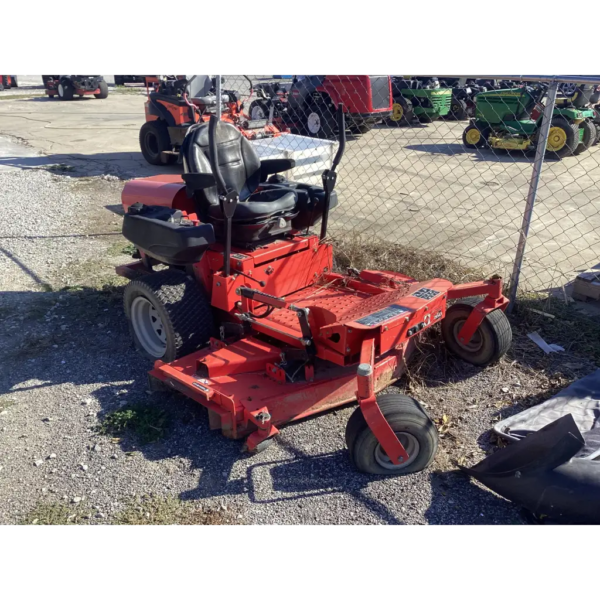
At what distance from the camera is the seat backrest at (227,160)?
393 cm

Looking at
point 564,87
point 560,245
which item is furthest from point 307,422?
point 564,87

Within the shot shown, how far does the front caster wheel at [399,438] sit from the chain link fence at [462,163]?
76.0 inches

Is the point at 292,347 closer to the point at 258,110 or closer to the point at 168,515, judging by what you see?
the point at 168,515

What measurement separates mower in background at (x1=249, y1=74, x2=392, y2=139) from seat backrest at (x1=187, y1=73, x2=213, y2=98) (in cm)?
196

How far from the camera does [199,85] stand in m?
9.92

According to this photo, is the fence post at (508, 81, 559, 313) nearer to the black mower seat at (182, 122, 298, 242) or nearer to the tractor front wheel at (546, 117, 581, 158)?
the black mower seat at (182, 122, 298, 242)

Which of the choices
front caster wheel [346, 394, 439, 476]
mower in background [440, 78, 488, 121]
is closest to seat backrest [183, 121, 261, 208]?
front caster wheel [346, 394, 439, 476]

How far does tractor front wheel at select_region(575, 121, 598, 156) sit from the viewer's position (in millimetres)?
10391

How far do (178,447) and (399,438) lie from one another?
1.23m

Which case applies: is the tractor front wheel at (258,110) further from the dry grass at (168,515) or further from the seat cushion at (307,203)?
the dry grass at (168,515)

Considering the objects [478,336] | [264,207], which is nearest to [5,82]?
[264,207]

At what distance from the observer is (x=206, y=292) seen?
3879 millimetres

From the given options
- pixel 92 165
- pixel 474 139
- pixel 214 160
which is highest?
pixel 214 160

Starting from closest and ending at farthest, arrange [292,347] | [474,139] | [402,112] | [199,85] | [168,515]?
1. [168,515]
2. [292,347]
3. [199,85]
4. [474,139]
5. [402,112]
